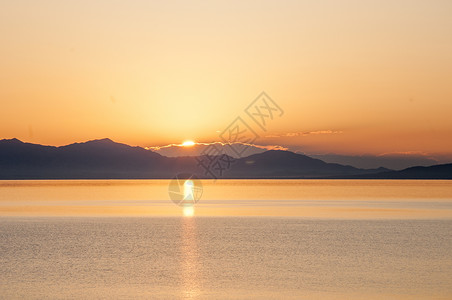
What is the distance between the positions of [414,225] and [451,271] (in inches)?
1357

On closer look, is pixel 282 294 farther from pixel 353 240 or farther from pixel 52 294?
pixel 353 240

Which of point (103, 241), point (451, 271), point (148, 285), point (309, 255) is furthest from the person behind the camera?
point (103, 241)

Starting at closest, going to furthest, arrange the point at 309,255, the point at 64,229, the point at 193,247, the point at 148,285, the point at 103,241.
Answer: the point at 148,285
the point at 309,255
the point at 193,247
the point at 103,241
the point at 64,229

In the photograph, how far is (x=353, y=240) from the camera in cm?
5112

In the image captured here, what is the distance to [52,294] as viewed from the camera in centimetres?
2777

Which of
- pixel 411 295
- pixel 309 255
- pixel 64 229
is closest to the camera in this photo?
pixel 411 295

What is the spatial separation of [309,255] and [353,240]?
35.4 ft

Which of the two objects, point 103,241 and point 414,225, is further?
point 414,225

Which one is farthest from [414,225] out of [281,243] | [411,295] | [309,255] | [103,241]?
[411,295]

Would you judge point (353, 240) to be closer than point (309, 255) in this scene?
No

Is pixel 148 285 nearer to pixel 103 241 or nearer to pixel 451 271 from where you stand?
pixel 451 271

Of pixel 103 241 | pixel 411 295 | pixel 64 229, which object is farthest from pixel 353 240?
pixel 64 229

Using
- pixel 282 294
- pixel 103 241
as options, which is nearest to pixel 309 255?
pixel 282 294

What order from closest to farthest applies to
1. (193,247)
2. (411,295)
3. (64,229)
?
1. (411,295)
2. (193,247)
3. (64,229)
